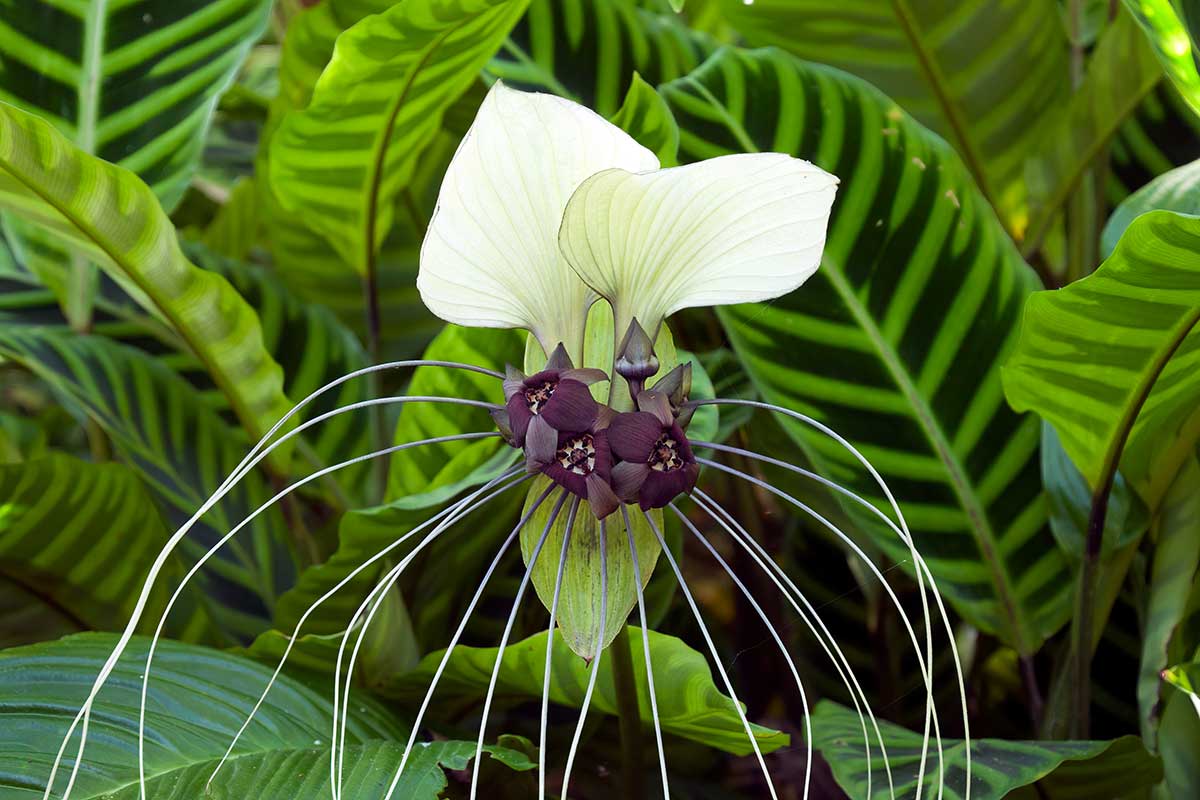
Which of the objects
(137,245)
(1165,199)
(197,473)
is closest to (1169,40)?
(1165,199)

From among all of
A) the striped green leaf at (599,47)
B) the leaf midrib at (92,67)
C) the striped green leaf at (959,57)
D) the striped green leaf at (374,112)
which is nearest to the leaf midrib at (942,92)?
the striped green leaf at (959,57)

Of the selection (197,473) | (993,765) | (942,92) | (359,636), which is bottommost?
(993,765)

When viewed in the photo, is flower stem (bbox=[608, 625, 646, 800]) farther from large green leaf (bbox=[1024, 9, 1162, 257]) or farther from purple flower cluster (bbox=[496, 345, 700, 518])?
large green leaf (bbox=[1024, 9, 1162, 257])

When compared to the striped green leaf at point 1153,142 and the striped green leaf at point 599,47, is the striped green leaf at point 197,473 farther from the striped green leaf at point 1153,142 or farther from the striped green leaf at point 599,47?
the striped green leaf at point 1153,142

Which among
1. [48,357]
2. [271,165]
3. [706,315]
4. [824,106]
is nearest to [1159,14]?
[824,106]

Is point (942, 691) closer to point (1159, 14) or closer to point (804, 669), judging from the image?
point (804, 669)

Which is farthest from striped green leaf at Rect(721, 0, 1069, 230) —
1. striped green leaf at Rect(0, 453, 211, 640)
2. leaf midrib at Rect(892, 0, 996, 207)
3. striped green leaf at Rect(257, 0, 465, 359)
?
striped green leaf at Rect(0, 453, 211, 640)

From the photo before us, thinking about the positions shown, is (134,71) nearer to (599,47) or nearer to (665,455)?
(599,47)
